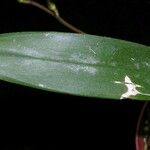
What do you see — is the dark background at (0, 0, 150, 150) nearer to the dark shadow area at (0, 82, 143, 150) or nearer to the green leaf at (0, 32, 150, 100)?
the dark shadow area at (0, 82, 143, 150)

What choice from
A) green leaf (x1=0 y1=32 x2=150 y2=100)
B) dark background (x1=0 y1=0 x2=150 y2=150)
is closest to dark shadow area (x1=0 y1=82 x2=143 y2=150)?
dark background (x1=0 y1=0 x2=150 y2=150)

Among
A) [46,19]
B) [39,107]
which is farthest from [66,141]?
[46,19]

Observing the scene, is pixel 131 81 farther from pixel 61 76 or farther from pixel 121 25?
pixel 121 25

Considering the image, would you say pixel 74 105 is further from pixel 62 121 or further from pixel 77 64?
pixel 77 64

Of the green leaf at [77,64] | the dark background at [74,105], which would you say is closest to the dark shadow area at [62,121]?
the dark background at [74,105]

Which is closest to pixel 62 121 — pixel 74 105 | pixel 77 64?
pixel 74 105

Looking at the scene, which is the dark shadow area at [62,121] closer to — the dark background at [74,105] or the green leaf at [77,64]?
the dark background at [74,105]
